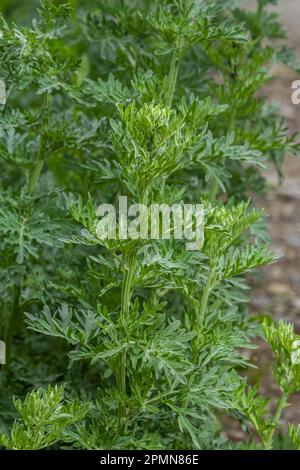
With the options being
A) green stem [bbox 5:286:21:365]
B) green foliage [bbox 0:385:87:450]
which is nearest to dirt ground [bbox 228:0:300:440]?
green stem [bbox 5:286:21:365]

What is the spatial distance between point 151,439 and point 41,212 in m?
0.67

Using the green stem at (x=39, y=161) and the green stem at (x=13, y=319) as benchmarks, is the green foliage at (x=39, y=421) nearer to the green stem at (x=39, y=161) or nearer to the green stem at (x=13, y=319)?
the green stem at (x=13, y=319)

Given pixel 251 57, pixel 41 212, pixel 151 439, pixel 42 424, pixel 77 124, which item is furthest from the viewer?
pixel 251 57

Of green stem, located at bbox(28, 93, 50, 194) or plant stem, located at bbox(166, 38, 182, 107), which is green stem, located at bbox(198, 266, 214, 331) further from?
green stem, located at bbox(28, 93, 50, 194)

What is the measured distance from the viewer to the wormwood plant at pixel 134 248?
6.41 feet

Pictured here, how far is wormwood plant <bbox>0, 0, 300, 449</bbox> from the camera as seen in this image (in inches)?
77.0

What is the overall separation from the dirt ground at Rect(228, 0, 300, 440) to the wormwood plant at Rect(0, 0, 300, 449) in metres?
0.38

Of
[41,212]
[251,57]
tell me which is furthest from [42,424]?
[251,57]

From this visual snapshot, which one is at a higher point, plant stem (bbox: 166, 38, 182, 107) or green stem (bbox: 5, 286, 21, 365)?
plant stem (bbox: 166, 38, 182, 107)

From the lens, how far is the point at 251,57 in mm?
2715

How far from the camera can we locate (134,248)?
197 cm

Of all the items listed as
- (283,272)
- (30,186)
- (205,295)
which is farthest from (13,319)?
(283,272)

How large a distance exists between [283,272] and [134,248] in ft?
6.34
